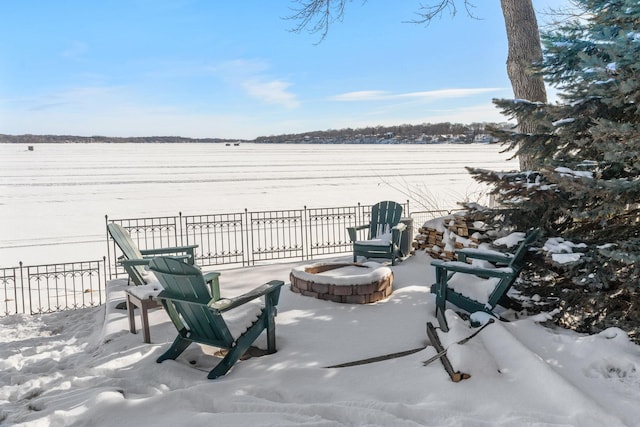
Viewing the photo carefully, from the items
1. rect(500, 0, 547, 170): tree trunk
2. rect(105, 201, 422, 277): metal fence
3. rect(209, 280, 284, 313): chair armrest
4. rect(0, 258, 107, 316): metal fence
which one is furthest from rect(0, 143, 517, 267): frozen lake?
rect(209, 280, 284, 313): chair armrest

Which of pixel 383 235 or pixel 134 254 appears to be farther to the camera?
pixel 383 235

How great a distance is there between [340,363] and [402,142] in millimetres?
73949

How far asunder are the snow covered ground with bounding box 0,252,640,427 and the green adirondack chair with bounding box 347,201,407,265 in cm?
226

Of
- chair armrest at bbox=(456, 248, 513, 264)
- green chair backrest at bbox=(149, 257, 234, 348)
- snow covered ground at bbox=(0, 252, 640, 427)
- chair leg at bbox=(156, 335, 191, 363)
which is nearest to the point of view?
snow covered ground at bbox=(0, 252, 640, 427)

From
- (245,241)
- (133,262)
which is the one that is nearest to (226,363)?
(133,262)

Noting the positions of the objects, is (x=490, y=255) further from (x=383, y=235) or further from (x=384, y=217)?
(x=384, y=217)

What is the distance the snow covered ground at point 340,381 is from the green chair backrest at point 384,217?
3.13 m

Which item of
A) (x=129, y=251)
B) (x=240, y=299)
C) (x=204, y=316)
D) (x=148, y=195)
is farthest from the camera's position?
(x=148, y=195)

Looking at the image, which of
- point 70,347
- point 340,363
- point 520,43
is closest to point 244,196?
point 520,43

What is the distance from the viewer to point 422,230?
25.9 feet

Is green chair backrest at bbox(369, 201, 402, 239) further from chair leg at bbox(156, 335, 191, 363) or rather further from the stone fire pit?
chair leg at bbox(156, 335, 191, 363)

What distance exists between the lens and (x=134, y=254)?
5336 mm

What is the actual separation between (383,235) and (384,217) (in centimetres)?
40

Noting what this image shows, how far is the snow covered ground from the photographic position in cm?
257
